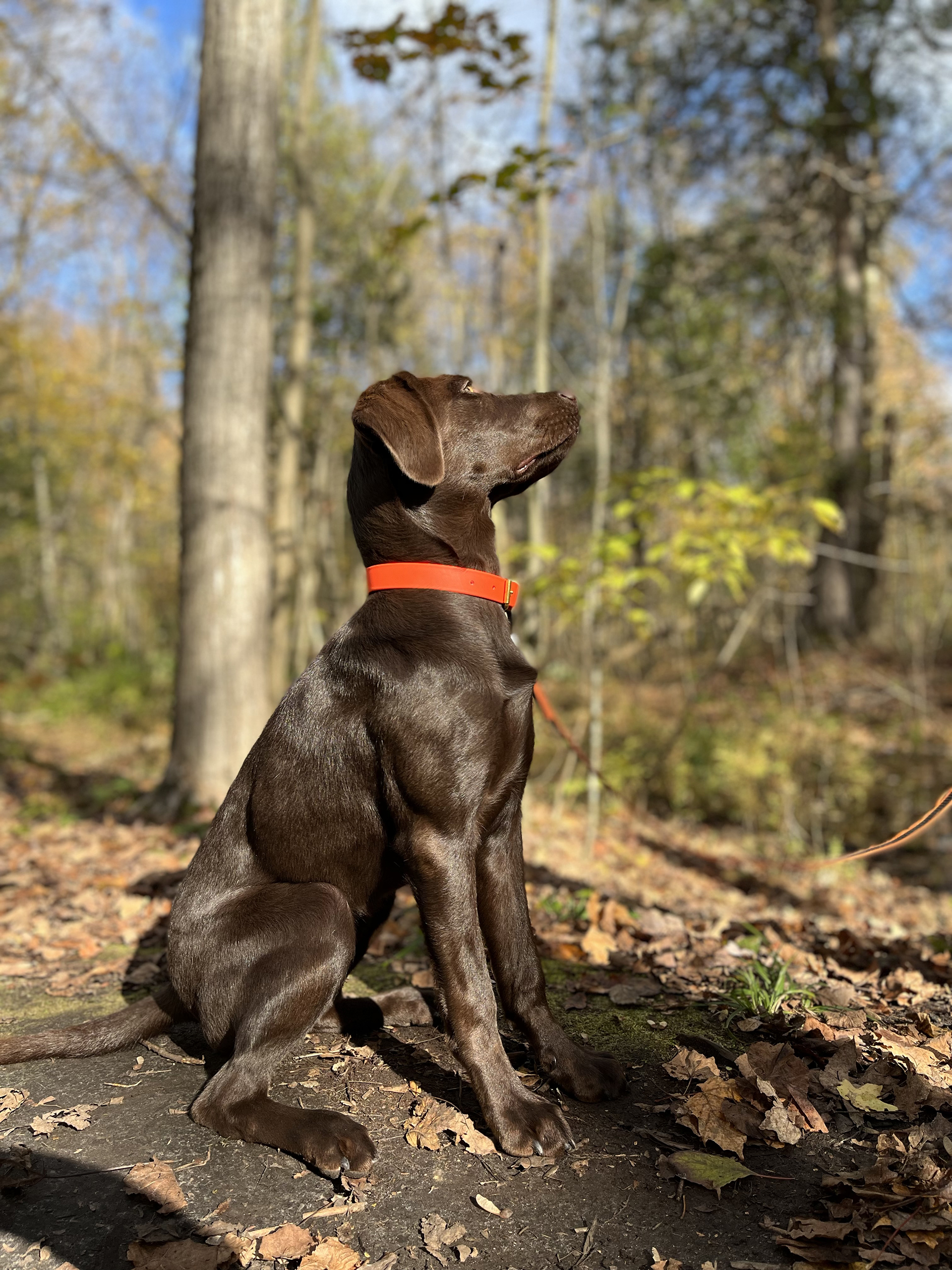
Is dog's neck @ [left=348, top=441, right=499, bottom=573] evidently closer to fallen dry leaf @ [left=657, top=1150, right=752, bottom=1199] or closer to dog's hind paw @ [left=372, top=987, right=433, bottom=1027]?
dog's hind paw @ [left=372, top=987, right=433, bottom=1027]

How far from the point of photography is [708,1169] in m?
2.24

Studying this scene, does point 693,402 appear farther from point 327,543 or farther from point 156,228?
point 156,228

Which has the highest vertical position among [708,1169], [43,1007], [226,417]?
[226,417]

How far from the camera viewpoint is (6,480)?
18453 millimetres

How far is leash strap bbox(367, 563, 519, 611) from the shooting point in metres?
2.77

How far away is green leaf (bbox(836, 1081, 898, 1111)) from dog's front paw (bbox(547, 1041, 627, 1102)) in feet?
2.06

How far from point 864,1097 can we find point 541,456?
7.15 ft

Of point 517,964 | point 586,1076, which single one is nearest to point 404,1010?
point 517,964

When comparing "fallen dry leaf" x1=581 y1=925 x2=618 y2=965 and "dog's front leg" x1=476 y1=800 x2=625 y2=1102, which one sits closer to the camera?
"dog's front leg" x1=476 y1=800 x2=625 y2=1102

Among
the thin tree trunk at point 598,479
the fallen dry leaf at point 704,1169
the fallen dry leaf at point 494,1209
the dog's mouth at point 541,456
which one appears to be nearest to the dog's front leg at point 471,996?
the fallen dry leaf at point 494,1209

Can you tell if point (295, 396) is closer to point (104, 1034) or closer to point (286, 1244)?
point (104, 1034)

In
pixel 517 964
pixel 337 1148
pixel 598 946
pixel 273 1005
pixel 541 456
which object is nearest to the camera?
pixel 337 1148

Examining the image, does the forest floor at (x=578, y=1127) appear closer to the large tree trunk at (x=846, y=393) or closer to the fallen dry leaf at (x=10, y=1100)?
the fallen dry leaf at (x=10, y=1100)

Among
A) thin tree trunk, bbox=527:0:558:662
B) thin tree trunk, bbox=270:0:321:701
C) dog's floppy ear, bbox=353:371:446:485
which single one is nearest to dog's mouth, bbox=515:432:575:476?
dog's floppy ear, bbox=353:371:446:485
